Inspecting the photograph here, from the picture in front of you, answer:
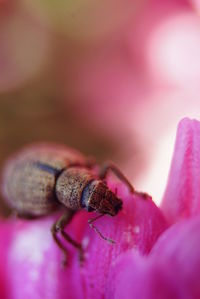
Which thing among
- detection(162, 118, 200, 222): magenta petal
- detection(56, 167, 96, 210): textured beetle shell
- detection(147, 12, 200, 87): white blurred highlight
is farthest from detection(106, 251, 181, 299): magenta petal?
detection(147, 12, 200, 87): white blurred highlight

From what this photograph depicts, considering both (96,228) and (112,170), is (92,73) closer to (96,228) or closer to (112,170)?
(112,170)

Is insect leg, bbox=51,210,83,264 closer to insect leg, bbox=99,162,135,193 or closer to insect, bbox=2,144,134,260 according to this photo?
insect, bbox=2,144,134,260

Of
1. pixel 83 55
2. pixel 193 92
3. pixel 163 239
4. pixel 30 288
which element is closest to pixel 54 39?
pixel 83 55

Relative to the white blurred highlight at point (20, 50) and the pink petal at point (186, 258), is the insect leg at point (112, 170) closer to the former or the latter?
the pink petal at point (186, 258)

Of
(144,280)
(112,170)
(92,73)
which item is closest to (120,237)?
(144,280)

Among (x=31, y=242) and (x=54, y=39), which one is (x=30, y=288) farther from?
(x=54, y=39)
